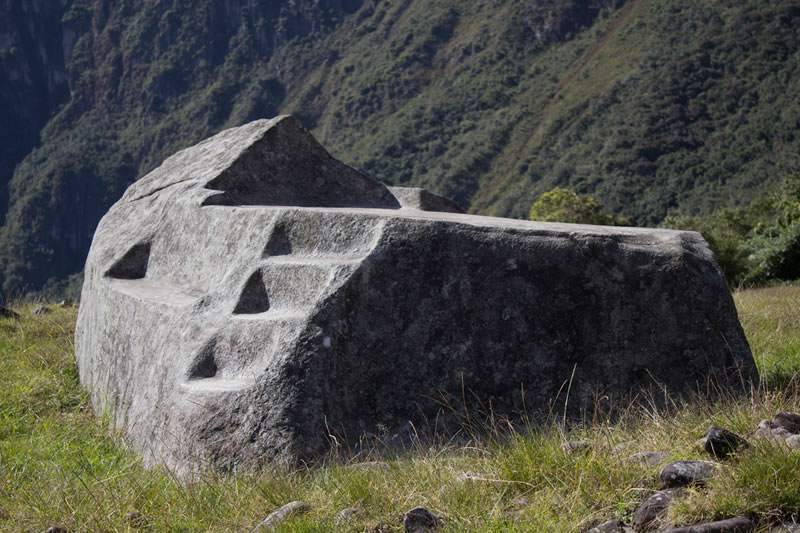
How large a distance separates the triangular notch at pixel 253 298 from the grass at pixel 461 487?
110 cm

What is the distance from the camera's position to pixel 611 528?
2852mm

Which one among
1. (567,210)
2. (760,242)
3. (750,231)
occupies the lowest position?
(567,210)

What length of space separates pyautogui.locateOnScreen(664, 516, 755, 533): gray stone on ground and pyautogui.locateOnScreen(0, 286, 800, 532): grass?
68 mm

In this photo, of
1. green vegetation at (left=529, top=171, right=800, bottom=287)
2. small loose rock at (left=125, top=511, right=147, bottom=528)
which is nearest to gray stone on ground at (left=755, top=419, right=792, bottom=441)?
small loose rock at (left=125, top=511, right=147, bottom=528)

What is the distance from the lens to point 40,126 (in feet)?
590

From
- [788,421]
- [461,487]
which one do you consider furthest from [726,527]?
[461,487]

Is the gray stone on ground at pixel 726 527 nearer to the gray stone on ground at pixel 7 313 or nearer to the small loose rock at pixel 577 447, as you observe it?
the small loose rock at pixel 577 447

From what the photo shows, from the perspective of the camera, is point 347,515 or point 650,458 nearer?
point 347,515

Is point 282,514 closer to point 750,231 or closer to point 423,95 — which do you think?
point 750,231

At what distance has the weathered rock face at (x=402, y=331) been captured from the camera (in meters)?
4.08

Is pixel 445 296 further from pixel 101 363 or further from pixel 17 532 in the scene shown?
pixel 101 363

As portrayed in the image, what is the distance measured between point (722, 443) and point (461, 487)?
1.12 meters

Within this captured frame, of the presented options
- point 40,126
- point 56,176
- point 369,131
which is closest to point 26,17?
point 40,126

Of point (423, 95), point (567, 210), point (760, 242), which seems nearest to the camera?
point (760, 242)
